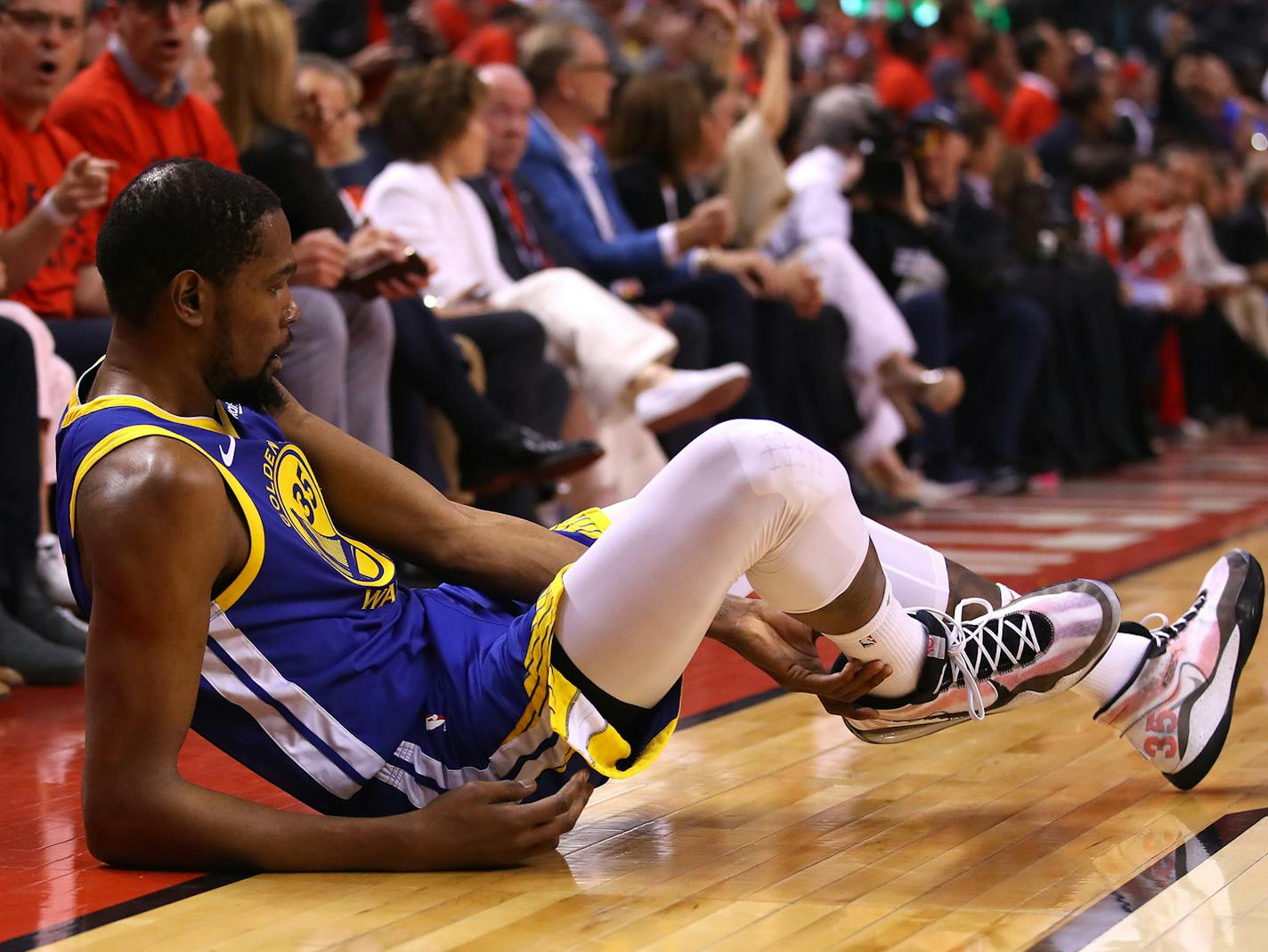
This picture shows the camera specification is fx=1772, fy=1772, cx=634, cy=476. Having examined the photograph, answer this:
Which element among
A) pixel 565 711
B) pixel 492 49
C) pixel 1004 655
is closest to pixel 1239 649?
pixel 1004 655

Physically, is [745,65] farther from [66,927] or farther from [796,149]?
[66,927]

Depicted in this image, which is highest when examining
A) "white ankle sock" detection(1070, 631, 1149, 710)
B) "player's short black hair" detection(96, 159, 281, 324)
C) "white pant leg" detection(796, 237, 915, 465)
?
"player's short black hair" detection(96, 159, 281, 324)

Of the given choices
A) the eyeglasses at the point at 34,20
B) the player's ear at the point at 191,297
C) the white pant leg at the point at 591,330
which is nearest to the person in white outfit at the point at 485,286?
the white pant leg at the point at 591,330

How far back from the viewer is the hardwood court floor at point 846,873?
1857 millimetres

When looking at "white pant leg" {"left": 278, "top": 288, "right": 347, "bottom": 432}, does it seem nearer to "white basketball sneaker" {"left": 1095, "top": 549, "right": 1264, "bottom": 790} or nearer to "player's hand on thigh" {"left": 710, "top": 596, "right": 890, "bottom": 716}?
"player's hand on thigh" {"left": 710, "top": 596, "right": 890, "bottom": 716}

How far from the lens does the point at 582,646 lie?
78.9 inches

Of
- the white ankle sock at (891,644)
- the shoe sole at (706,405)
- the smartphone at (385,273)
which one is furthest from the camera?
the shoe sole at (706,405)

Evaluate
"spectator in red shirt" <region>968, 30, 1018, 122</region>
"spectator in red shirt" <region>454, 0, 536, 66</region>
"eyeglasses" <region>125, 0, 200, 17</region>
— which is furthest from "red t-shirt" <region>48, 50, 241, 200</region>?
"spectator in red shirt" <region>968, 30, 1018, 122</region>

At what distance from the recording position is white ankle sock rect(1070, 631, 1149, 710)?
7.85 feet

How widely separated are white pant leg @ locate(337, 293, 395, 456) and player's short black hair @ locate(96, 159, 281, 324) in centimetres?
221

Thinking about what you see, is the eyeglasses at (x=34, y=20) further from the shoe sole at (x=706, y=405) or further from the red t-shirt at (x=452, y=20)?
the red t-shirt at (x=452, y=20)

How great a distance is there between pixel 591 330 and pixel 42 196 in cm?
164

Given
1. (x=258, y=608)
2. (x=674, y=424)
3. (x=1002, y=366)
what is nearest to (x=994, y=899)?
(x=258, y=608)

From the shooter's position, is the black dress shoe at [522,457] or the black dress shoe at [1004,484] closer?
the black dress shoe at [522,457]
